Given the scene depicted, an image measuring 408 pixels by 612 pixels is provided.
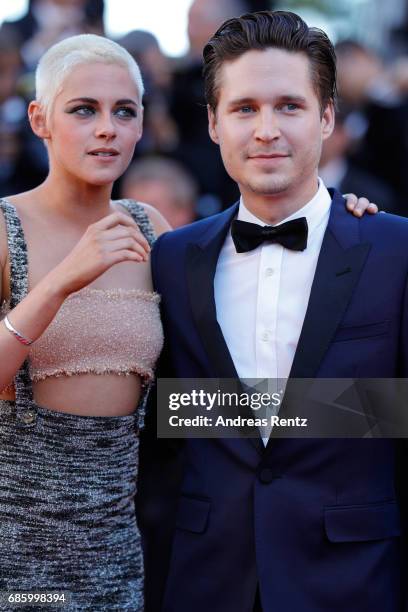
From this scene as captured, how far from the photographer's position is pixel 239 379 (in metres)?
3.24

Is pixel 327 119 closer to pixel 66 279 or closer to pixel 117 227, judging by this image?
pixel 117 227

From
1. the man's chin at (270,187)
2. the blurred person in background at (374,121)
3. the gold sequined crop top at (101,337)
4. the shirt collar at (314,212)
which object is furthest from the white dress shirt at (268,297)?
the blurred person in background at (374,121)

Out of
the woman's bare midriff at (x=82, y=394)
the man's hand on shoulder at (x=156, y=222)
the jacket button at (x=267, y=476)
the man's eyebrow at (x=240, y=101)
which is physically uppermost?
the man's eyebrow at (x=240, y=101)

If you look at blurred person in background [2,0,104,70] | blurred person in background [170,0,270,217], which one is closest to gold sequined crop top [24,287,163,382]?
blurred person in background [170,0,270,217]

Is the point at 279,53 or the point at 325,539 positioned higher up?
the point at 279,53

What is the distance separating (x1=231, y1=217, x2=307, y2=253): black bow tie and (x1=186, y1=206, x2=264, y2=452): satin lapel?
3.9 inches

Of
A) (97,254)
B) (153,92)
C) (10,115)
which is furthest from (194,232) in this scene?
(153,92)

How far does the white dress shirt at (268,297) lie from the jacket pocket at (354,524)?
1.37 ft

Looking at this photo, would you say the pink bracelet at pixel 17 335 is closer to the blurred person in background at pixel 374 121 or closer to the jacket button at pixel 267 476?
the jacket button at pixel 267 476

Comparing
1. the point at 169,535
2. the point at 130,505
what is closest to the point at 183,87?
the point at 169,535

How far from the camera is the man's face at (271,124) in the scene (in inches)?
127

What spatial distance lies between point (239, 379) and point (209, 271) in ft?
1.20

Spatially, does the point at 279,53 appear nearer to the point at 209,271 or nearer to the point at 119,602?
the point at 209,271

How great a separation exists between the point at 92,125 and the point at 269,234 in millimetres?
626
